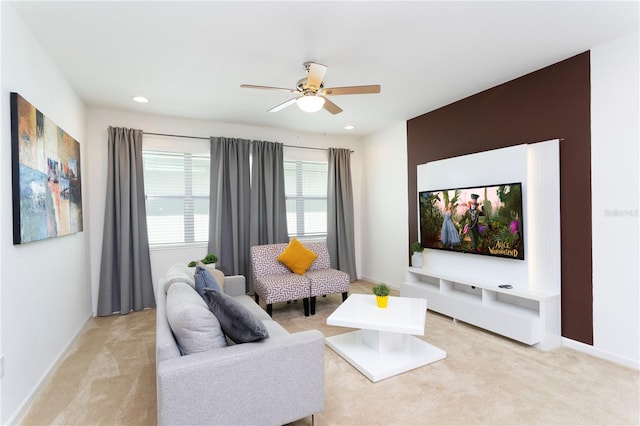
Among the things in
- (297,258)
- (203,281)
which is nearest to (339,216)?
(297,258)

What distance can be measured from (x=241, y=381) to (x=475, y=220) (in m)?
2.94

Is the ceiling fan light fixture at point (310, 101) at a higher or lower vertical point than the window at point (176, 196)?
higher

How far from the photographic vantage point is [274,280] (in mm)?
3846

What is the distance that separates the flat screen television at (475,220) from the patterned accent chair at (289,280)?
1292 millimetres

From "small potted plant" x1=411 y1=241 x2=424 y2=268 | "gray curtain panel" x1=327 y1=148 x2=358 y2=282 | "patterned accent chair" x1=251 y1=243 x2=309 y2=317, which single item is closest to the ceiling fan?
"patterned accent chair" x1=251 y1=243 x2=309 y2=317

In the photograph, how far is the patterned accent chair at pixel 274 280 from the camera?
3660mm

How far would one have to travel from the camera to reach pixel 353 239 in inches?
221

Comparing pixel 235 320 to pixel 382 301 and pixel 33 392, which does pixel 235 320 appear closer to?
pixel 382 301

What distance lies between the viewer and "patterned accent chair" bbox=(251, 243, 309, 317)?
12.0 ft

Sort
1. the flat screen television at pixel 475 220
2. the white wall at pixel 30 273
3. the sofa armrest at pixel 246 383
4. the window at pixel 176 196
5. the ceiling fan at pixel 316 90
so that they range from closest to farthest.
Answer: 1. the sofa armrest at pixel 246 383
2. the white wall at pixel 30 273
3. the ceiling fan at pixel 316 90
4. the flat screen television at pixel 475 220
5. the window at pixel 176 196

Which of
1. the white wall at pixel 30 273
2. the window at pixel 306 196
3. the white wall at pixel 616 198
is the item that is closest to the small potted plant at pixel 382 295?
the white wall at pixel 616 198

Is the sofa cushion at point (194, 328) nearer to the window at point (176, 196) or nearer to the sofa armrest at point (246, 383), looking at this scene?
the sofa armrest at point (246, 383)

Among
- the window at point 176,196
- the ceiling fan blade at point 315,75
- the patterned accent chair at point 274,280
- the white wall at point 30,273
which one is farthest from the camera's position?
the window at point 176,196

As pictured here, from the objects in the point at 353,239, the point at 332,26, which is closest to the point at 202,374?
the point at 332,26
